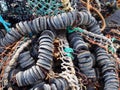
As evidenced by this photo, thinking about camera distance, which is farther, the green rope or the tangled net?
the green rope

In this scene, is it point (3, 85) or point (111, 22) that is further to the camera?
point (111, 22)

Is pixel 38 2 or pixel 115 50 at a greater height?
pixel 38 2

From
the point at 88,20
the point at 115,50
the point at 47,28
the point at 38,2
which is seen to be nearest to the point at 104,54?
the point at 115,50

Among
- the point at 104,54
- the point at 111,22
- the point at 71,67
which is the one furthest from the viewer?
the point at 111,22

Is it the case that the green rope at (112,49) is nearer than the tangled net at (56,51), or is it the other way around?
the tangled net at (56,51)

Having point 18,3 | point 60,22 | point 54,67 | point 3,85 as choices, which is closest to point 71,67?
point 54,67

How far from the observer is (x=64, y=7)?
168 cm

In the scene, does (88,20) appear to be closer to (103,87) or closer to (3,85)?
(103,87)

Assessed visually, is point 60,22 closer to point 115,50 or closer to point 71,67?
point 71,67

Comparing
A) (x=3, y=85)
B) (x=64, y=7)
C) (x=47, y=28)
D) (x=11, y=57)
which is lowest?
(x=3, y=85)

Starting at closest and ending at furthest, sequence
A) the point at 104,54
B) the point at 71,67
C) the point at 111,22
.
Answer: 1. the point at 71,67
2. the point at 104,54
3. the point at 111,22

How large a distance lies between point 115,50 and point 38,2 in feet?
1.43

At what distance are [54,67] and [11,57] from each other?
200mm

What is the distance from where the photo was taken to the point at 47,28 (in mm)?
1588
